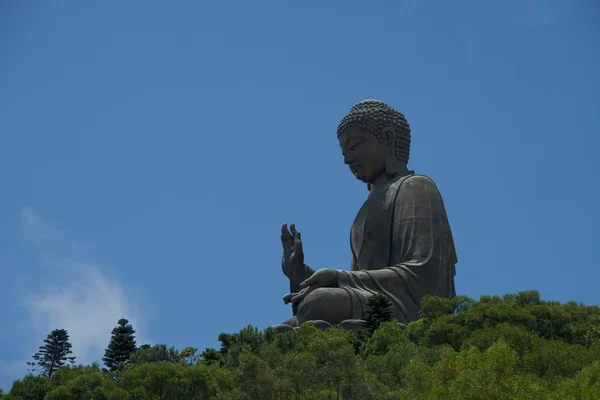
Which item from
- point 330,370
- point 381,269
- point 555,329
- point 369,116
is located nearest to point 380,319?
point 381,269

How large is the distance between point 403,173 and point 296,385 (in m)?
12.8

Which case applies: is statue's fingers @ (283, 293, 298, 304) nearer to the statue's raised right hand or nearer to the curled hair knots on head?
the statue's raised right hand

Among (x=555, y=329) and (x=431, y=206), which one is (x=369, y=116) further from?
(x=555, y=329)

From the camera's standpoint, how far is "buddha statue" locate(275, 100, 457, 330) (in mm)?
25891

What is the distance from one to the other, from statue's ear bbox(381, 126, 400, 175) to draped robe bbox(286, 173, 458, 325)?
263 millimetres

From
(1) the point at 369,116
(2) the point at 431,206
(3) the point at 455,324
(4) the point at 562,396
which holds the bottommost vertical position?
(4) the point at 562,396

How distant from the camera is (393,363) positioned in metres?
20.3

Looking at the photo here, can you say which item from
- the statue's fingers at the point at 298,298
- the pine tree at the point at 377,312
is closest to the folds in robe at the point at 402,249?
the pine tree at the point at 377,312

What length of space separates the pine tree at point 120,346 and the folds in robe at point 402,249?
17.1 ft

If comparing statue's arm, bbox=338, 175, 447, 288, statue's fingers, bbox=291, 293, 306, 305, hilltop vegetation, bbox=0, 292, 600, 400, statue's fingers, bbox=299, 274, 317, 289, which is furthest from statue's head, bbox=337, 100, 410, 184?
hilltop vegetation, bbox=0, 292, 600, 400

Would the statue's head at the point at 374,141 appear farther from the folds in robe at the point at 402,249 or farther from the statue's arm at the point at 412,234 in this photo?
the statue's arm at the point at 412,234

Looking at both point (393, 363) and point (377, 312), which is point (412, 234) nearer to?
point (377, 312)

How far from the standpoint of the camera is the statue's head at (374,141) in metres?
29.0

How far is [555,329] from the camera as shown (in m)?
23.5
